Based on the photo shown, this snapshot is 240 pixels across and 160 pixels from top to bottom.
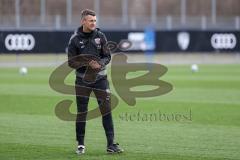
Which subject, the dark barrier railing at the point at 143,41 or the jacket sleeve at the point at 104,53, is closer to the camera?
the jacket sleeve at the point at 104,53

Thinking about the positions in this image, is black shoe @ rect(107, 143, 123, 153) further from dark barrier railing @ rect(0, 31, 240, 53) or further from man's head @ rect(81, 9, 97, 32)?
dark barrier railing @ rect(0, 31, 240, 53)

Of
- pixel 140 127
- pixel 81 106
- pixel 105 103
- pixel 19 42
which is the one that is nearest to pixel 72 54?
pixel 81 106

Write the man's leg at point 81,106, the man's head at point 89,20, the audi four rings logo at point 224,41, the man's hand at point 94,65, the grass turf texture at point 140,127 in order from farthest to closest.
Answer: the audi four rings logo at point 224,41, the grass turf texture at point 140,127, the man's leg at point 81,106, the man's hand at point 94,65, the man's head at point 89,20

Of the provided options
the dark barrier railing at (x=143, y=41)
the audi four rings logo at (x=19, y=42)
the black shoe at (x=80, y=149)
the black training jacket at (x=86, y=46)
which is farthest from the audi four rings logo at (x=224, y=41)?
the black shoe at (x=80, y=149)

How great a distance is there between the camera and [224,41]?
39750 millimetres

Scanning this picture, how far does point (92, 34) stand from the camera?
33.9 feet

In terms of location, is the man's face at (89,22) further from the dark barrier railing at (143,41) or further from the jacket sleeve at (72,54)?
the dark barrier railing at (143,41)

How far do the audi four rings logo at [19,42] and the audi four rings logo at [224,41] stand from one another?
10830 mm

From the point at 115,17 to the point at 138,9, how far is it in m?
4.32

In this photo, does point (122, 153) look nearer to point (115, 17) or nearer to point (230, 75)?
point (230, 75)

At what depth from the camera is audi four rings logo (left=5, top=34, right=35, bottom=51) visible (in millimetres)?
35312

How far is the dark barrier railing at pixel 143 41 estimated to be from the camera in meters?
35.7

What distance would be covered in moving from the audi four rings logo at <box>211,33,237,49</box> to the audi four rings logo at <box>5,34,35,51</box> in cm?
1083

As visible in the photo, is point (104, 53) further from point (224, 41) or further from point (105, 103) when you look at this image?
point (224, 41)
